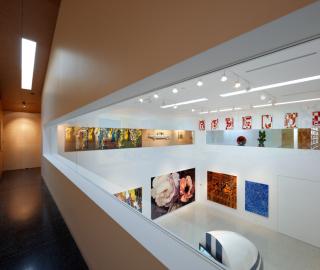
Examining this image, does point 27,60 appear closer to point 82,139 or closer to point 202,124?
point 82,139

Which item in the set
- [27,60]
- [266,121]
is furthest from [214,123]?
[27,60]

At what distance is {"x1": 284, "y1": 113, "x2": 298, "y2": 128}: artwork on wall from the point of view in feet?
15.8

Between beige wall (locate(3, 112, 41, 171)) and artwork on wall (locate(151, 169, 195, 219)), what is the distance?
8.16 m

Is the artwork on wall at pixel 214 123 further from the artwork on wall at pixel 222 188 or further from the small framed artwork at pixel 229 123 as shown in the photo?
the artwork on wall at pixel 222 188

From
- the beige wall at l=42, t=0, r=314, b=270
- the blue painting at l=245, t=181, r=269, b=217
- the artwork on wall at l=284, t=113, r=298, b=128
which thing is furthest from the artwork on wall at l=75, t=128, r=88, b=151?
the artwork on wall at l=284, t=113, r=298, b=128

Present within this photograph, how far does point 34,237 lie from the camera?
285 centimetres

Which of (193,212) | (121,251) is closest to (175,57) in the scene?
(121,251)

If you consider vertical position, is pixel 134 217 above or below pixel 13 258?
above

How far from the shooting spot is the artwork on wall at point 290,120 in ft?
15.8

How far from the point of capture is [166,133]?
684 centimetres

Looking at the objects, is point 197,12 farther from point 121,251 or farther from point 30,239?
point 30,239

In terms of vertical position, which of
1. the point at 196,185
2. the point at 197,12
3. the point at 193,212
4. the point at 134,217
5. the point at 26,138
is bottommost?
the point at 193,212

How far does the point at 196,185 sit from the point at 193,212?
1.19 m

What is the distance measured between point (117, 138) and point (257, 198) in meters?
4.87
